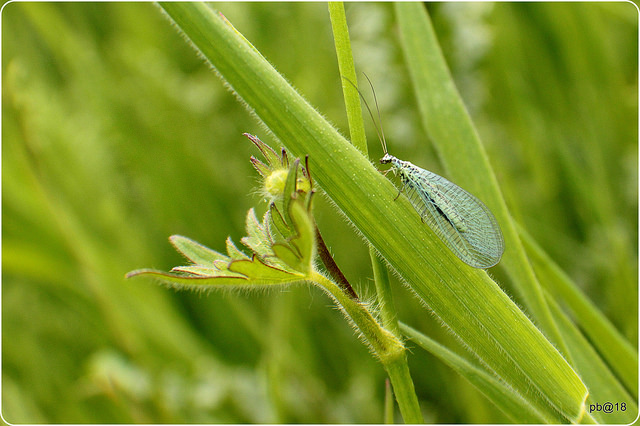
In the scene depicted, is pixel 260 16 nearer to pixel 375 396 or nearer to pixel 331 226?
pixel 331 226

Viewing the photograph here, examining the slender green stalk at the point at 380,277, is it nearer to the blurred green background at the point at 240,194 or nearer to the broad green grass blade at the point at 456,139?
the broad green grass blade at the point at 456,139

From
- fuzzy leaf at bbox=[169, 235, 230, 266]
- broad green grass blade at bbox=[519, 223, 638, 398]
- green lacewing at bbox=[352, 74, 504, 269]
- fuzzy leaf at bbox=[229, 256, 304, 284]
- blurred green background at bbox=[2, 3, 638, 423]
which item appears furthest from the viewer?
blurred green background at bbox=[2, 3, 638, 423]

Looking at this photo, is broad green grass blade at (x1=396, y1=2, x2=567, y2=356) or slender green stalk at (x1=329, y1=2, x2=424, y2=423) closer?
slender green stalk at (x1=329, y1=2, x2=424, y2=423)

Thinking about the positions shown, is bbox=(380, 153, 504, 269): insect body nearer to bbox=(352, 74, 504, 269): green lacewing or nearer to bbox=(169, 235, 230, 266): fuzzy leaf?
bbox=(352, 74, 504, 269): green lacewing

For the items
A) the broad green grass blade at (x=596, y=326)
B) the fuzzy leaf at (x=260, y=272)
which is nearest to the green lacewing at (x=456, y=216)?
the broad green grass blade at (x=596, y=326)

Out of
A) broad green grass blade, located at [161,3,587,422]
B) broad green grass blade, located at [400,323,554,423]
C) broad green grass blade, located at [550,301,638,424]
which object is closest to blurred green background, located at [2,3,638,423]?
broad green grass blade, located at [550,301,638,424]

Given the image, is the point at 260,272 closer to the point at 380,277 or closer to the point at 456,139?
the point at 380,277
